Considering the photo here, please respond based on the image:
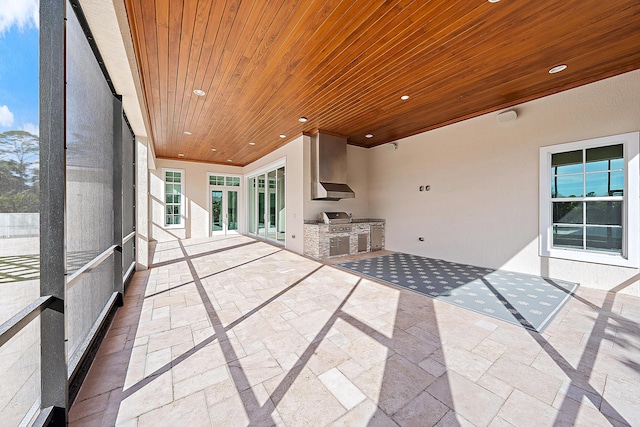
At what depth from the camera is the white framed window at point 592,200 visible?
Result: 3471 mm

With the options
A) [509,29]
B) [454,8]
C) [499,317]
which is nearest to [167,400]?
[499,317]

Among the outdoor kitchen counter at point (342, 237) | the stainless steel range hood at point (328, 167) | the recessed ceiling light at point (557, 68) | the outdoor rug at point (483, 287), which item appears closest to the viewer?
the outdoor rug at point (483, 287)

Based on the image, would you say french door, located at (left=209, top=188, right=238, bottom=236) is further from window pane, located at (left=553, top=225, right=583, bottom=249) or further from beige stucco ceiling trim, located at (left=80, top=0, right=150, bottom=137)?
window pane, located at (left=553, top=225, right=583, bottom=249)

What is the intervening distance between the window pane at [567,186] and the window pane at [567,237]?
0.55m

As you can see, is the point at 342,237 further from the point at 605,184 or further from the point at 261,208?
the point at 605,184

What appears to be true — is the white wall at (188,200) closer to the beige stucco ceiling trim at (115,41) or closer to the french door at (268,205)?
the french door at (268,205)

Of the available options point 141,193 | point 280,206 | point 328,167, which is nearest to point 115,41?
point 141,193

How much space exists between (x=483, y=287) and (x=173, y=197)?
9.55 metres

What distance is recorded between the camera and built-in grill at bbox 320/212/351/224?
244 inches

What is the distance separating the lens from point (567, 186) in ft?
13.4

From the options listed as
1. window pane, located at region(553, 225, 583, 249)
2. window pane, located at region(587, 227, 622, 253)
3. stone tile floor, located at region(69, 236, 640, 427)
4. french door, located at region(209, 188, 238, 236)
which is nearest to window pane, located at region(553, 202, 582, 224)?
window pane, located at region(553, 225, 583, 249)

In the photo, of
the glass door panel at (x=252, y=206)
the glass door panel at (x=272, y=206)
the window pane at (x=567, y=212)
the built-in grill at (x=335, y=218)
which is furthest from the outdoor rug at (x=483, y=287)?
the glass door panel at (x=252, y=206)

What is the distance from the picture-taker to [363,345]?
2188 mm

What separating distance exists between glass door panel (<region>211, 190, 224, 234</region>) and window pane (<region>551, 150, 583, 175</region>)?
974 cm
